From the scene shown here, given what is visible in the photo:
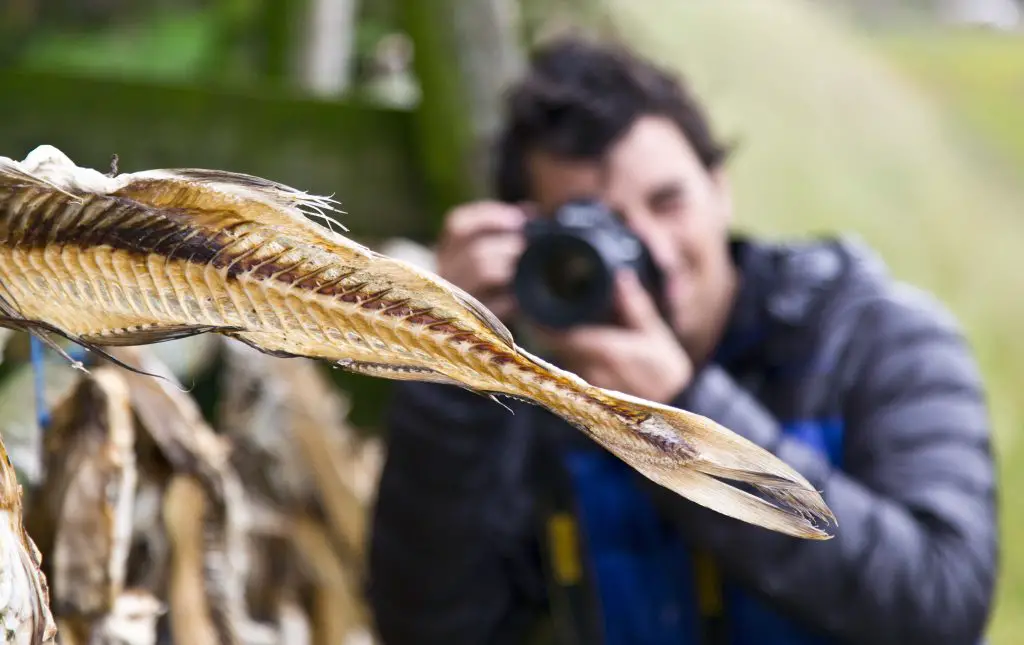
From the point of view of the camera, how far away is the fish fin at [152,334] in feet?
0.73

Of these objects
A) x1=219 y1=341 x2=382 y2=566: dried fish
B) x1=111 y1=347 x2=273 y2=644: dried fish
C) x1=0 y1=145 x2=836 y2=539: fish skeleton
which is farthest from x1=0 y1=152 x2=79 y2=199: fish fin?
x1=219 y1=341 x2=382 y2=566: dried fish

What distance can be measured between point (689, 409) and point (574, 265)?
0.14 metres

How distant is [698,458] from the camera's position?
0.22 m

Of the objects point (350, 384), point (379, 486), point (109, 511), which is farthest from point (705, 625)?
point (350, 384)

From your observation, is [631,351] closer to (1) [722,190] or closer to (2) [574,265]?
(2) [574,265]

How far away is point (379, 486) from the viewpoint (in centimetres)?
92

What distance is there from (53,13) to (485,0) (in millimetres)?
1259

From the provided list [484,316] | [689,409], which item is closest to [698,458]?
[484,316]

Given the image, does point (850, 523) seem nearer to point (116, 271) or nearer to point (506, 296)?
point (506, 296)

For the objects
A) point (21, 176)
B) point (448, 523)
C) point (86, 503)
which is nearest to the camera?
point (21, 176)

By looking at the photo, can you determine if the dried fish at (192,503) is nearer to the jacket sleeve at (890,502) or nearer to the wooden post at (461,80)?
the jacket sleeve at (890,502)

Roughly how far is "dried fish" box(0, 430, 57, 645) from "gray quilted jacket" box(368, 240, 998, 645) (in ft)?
1.68

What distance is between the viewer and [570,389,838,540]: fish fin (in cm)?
22

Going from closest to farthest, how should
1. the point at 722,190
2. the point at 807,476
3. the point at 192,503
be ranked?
the point at 192,503 < the point at 807,476 < the point at 722,190
